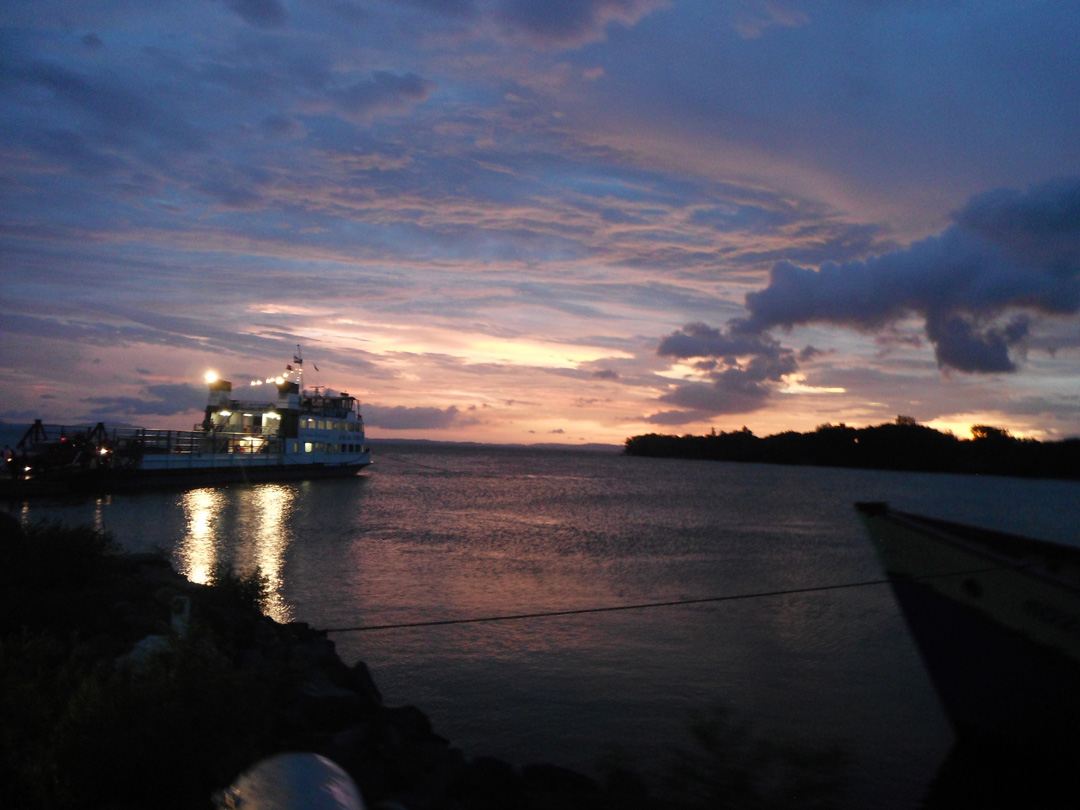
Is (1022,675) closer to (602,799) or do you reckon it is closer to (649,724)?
(649,724)

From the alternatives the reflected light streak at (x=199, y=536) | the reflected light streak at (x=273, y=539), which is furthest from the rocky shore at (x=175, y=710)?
the reflected light streak at (x=199, y=536)

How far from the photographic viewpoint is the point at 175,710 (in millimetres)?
4074

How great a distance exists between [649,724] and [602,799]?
15.0ft

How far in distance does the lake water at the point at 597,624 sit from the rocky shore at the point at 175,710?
1.23 m

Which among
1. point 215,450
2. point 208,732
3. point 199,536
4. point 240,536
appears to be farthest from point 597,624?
point 215,450

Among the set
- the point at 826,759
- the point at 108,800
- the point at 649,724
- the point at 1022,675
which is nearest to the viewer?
the point at 108,800

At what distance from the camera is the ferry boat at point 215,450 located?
3747 centimetres

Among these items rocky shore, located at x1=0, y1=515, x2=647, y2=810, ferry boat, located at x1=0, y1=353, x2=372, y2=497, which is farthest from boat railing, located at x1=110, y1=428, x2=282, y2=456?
rocky shore, located at x1=0, y1=515, x2=647, y2=810

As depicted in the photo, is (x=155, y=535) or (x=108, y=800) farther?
(x=155, y=535)

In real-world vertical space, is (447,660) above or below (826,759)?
below

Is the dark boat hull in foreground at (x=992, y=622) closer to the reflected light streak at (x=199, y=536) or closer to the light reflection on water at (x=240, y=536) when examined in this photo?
the light reflection on water at (x=240, y=536)

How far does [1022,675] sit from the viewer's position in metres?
6.91

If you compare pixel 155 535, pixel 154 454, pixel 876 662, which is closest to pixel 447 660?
pixel 876 662

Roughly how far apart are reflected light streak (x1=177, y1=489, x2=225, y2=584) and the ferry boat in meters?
2.99
